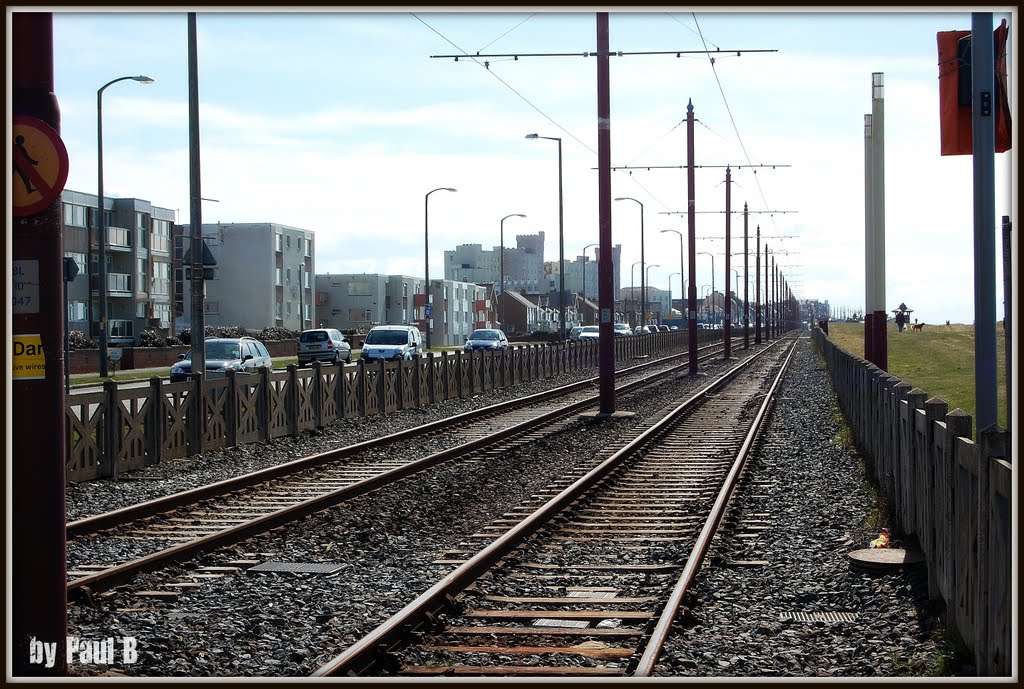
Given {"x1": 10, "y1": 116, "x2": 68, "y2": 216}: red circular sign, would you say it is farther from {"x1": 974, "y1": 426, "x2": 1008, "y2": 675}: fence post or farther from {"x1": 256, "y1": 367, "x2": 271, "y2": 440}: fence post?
{"x1": 256, "y1": 367, "x2": 271, "y2": 440}: fence post

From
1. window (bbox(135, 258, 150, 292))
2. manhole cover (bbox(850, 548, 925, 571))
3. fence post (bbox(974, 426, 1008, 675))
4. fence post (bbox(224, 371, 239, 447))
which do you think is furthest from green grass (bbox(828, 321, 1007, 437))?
window (bbox(135, 258, 150, 292))

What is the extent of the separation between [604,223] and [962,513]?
743 inches

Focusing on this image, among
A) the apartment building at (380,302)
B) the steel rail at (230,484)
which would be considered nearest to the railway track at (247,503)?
the steel rail at (230,484)

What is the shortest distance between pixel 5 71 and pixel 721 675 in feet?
17.2

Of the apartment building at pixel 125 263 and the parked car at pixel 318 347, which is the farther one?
the apartment building at pixel 125 263

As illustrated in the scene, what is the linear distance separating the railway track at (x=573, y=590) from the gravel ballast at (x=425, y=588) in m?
0.33

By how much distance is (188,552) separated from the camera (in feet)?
33.6

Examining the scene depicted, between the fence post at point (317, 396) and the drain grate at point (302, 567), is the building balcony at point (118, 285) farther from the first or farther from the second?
the drain grate at point (302, 567)

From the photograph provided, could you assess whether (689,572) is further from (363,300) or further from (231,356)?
(363,300)

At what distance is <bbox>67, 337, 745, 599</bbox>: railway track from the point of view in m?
10.0

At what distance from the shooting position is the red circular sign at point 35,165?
6219 millimetres

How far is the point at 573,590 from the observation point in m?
8.97

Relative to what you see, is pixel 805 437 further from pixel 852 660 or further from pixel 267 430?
pixel 852 660

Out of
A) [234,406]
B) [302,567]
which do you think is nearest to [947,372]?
[234,406]
